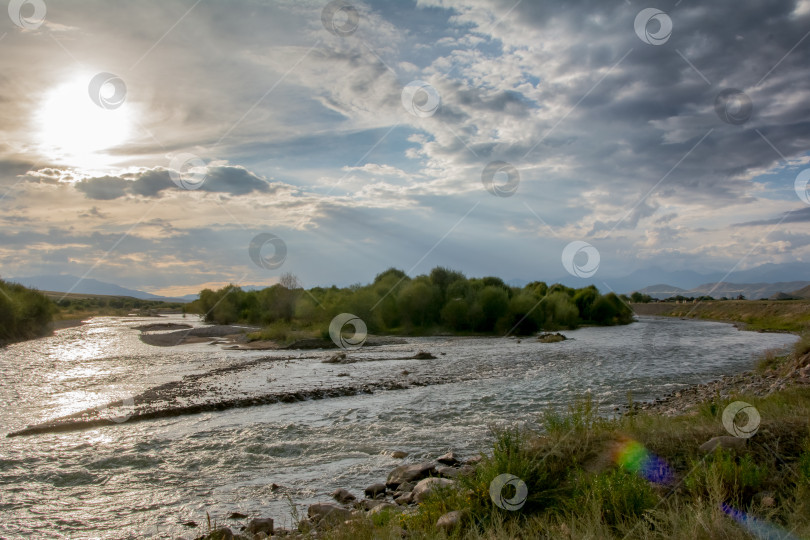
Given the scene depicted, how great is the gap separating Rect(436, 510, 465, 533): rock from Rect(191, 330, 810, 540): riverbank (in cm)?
2

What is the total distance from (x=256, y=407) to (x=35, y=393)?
10.8 m

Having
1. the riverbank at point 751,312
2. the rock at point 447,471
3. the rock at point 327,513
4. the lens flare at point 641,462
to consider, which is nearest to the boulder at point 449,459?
the rock at point 447,471

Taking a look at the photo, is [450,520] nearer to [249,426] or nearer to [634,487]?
[634,487]

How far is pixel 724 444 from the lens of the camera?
21.9ft

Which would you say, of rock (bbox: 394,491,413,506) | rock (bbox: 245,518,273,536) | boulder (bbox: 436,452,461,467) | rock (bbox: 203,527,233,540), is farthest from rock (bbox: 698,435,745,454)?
rock (bbox: 203,527,233,540)

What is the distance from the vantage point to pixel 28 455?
11.9m

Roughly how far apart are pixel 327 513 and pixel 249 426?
829 centimetres

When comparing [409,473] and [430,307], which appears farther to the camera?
[430,307]

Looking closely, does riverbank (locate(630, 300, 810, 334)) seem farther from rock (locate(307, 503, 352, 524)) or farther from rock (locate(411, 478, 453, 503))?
rock (locate(307, 503, 352, 524))

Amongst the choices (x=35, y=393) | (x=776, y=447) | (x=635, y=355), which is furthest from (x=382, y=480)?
(x=635, y=355)

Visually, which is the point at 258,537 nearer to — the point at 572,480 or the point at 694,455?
the point at 572,480

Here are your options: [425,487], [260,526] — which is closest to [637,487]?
[425,487]

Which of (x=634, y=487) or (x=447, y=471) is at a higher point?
(x=634, y=487)

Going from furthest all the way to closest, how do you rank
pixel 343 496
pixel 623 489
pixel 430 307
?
pixel 430 307
pixel 343 496
pixel 623 489
